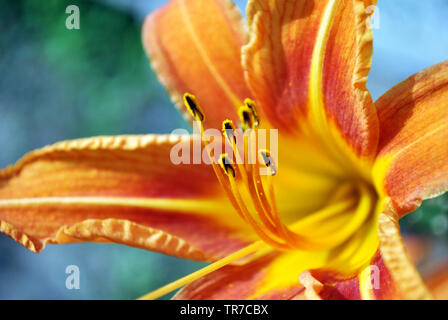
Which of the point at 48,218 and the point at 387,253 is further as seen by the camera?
the point at 48,218

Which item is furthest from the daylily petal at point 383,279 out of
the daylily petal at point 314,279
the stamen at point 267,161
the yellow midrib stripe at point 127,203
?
the yellow midrib stripe at point 127,203

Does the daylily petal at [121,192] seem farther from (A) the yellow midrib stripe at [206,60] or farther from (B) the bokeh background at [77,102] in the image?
(B) the bokeh background at [77,102]

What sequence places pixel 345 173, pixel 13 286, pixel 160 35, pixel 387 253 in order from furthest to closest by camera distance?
1. pixel 13 286
2. pixel 160 35
3. pixel 345 173
4. pixel 387 253

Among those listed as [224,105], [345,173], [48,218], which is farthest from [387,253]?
[48,218]

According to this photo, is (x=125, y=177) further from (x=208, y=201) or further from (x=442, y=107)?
(x=442, y=107)

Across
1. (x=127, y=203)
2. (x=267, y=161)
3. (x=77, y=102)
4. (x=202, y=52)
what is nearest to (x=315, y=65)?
(x=267, y=161)

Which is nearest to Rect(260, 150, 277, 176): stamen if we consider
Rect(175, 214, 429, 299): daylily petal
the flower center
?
the flower center

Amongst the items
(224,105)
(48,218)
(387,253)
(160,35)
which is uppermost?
(160,35)
